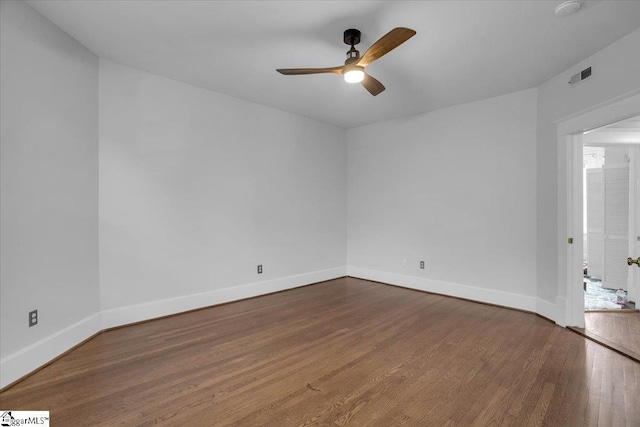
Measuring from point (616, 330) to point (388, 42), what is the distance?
3.66 meters

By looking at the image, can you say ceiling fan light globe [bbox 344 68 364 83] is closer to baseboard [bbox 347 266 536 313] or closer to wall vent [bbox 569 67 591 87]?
wall vent [bbox 569 67 591 87]

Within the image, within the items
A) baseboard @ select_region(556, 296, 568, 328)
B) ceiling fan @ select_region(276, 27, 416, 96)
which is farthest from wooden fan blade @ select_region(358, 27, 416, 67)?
baseboard @ select_region(556, 296, 568, 328)

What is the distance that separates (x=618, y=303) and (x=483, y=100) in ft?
10.7

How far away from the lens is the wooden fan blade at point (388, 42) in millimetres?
1909

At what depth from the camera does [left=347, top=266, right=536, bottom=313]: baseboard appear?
373cm

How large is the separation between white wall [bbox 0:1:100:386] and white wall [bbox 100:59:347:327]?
0.20 metres

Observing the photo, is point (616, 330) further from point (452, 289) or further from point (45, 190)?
point (45, 190)

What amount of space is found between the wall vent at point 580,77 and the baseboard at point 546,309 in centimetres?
237

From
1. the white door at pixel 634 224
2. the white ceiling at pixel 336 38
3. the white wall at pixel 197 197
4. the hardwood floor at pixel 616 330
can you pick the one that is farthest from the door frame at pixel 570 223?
the white wall at pixel 197 197

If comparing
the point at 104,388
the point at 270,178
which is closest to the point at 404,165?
the point at 270,178

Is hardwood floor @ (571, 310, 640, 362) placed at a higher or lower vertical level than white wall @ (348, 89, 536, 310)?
lower

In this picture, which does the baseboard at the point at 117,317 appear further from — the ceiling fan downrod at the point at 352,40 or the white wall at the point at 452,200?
the ceiling fan downrod at the point at 352,40

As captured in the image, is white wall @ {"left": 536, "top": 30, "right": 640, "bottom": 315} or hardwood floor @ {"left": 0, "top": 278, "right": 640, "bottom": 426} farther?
white wall @ {"left": 536, "top": 30, "right": 640, "bottom": 315}

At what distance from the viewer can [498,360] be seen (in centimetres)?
246
